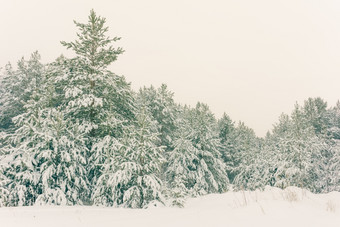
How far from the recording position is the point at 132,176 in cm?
1184

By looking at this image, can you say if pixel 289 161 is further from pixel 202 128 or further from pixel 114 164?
pixel 114 164

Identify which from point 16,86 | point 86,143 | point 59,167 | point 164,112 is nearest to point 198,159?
point 164,112

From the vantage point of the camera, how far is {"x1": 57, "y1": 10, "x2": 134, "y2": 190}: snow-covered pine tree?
14000 millimetres

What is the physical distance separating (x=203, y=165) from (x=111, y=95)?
14.7 meters

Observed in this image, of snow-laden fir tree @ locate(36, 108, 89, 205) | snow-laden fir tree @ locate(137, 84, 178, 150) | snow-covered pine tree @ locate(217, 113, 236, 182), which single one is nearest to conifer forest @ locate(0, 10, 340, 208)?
snow-laden fir tree @ locate(36, 108, 89, 205)

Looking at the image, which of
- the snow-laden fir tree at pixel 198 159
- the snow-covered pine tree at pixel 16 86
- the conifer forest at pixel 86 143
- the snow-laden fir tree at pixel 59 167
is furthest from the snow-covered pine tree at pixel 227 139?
the snow-laden fir tree at pixel 59 167

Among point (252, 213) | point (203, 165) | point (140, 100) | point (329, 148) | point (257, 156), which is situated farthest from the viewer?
point (329, 148)

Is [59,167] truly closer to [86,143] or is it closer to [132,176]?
[86,143]

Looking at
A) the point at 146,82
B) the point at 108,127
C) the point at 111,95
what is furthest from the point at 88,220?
the point at 146,82

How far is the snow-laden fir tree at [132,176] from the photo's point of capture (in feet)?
37.2

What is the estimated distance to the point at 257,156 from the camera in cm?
3506

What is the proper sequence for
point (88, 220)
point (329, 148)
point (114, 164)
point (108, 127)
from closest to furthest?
1. point (88, 220)
2. point (114, 164)
3. point (108, 127)
4. point (329, 148)

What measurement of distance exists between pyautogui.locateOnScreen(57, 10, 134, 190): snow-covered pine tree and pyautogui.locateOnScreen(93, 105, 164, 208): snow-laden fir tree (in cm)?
152

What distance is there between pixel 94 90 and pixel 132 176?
538 centimetres
